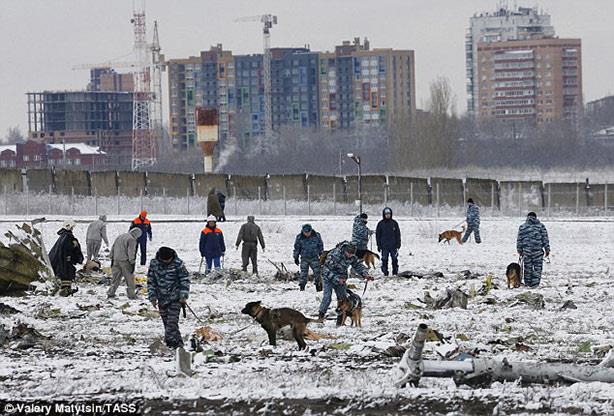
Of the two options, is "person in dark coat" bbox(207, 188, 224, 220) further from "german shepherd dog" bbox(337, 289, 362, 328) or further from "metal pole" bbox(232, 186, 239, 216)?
"german shepherd dog" bbox(337, 289, 362, 328)

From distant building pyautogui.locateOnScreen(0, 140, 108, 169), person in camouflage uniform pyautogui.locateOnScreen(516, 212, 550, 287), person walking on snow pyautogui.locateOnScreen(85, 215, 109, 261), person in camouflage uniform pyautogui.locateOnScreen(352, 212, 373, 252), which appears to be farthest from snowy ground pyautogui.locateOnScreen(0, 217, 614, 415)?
distant building pyautogui.locateOnScreen(0, 140, 108, 169)

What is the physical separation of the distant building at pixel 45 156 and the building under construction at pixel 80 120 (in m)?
27.4

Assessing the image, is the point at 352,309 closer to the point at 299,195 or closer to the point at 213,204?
the point at 213,204

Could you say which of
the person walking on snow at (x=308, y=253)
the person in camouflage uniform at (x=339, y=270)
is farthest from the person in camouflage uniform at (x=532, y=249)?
the person in camouflage uniform at (x=339, y=270)

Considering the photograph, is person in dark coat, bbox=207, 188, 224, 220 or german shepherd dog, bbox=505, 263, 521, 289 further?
person in dark coat, bbox=207, 188, 224, 220

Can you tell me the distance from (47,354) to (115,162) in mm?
149826

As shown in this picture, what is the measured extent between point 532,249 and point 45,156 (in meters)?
119

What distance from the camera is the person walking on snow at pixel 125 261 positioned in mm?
23859

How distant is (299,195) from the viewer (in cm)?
5728

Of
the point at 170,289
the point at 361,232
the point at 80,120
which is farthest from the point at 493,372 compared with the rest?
the point at 80,120

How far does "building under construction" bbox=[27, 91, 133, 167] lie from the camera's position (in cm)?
17850

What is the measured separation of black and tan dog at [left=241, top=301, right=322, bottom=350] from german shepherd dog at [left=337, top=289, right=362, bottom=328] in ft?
7.02

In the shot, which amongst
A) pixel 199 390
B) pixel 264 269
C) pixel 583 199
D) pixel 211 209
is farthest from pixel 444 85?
pixel 199 390

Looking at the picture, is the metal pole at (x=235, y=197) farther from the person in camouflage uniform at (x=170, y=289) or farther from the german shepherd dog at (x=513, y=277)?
the person in camouflage uniform at (x=170, y=289)
